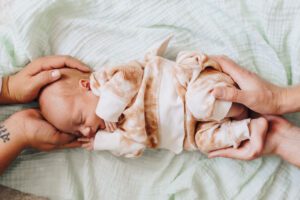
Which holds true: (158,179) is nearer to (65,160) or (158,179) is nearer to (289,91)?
(65,160)

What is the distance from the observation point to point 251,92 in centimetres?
124

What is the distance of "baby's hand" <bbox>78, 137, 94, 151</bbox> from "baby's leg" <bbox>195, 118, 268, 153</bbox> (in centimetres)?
33

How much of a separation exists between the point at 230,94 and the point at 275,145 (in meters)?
0.24

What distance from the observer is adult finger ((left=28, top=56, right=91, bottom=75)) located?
1.38 meters

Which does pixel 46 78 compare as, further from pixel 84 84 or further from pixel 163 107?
pixel 163 107

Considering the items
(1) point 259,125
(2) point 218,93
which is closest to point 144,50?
(2) point 218,93

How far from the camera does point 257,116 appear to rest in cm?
137

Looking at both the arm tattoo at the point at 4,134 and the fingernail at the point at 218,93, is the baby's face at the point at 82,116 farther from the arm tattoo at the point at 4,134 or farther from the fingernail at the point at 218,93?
the fingernail at the point at 218,93

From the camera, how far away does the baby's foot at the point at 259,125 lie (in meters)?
1.26

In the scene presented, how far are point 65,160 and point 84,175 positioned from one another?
8 centimetres

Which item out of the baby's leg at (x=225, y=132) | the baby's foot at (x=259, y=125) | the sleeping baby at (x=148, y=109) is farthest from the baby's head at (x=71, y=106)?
the baby's foot at (x=259, y=125)

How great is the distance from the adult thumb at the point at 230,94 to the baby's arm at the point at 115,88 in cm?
25

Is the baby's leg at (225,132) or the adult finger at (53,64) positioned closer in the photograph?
the baby's leg at (225,132)

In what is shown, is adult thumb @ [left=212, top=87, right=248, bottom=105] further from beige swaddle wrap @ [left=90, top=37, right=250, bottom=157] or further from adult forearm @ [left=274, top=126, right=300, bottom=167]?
adult forearm @ [left=274, top=126, right=300, bottom=167]
